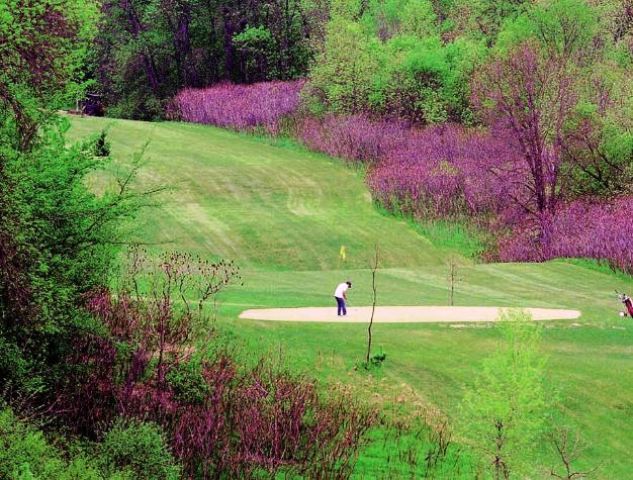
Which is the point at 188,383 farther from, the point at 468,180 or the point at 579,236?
the point at 468,180

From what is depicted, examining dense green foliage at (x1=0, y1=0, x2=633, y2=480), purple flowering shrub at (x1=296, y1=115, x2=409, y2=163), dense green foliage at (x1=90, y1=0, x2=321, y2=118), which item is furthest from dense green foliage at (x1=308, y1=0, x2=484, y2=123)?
dense green foliage at (x1=0, y1=0, x2=633, y2=480)

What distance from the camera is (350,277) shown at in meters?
40.7

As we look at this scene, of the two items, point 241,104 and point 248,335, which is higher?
point 241,104

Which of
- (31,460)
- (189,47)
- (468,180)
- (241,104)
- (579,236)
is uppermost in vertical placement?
(189,47)

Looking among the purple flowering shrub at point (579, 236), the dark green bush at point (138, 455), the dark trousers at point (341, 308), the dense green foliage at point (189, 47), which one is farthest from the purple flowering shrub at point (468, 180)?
the dark green bush at point (138, 455)

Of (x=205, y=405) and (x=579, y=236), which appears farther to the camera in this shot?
(x=579, y=236)

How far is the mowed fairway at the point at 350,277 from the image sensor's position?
25797 mm

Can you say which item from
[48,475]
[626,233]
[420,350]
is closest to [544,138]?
[626,233]

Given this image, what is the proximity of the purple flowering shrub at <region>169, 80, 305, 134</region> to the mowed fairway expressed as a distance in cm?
217

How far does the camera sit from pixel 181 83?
89.1 m

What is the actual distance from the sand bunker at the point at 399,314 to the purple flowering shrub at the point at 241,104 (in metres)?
42.1

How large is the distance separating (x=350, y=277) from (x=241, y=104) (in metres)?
39.2

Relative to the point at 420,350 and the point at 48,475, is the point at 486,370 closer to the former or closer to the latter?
the point at 420,350

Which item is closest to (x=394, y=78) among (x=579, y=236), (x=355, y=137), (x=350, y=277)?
(x=355, y=137)
